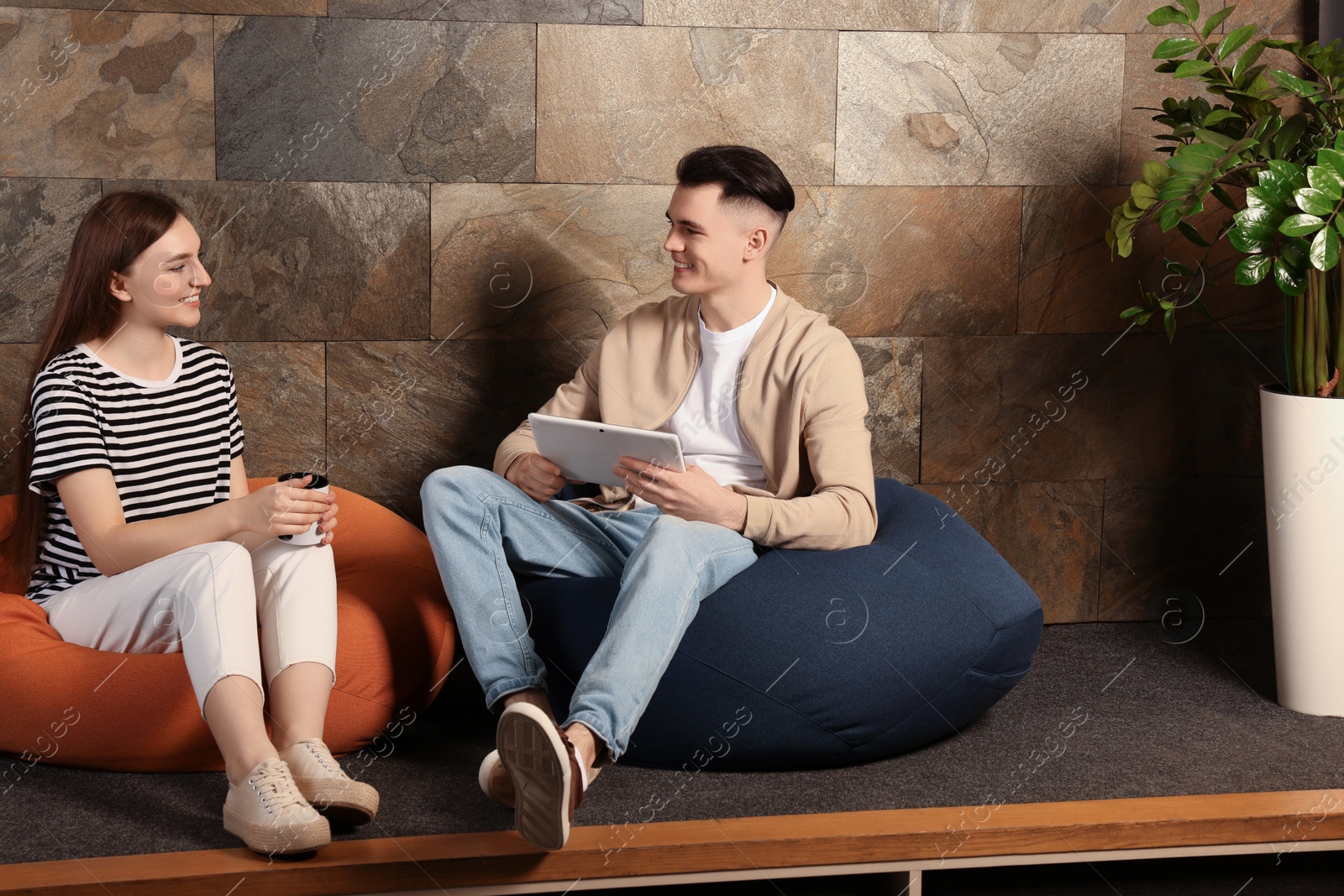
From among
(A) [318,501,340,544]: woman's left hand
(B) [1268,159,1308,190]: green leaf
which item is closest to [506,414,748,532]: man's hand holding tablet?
(A) [318,501,340,544]: woman's left hand

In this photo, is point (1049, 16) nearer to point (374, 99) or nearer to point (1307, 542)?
point (1307, 542)

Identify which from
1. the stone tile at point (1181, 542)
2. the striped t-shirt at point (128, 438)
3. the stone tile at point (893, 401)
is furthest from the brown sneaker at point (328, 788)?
the stone tile at point (1181, 542)

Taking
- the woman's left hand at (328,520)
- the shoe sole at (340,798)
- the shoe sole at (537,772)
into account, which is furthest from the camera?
the woman's left hand at (328,520)

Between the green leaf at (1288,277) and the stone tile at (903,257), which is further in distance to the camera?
the stone tile at (903,257)

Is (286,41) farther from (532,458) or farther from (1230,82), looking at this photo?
(1230,82)

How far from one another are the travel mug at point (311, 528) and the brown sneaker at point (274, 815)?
376mm

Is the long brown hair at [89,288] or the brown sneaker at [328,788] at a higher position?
the long brown hair at [89,288]

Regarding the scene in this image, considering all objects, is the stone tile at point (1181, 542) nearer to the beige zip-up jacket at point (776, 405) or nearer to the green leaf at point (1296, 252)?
the green leaf at point (1296, 252)

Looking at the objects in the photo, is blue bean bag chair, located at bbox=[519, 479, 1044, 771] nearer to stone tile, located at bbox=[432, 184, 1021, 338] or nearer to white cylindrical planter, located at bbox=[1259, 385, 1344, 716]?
white cylindrical planter, located at bbox=[1259, 385, 1344, 716]

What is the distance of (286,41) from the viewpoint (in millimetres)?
2697

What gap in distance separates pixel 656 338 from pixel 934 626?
2.63 ft

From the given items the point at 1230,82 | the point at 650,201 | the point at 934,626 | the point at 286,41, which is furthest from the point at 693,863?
the point at 286,41

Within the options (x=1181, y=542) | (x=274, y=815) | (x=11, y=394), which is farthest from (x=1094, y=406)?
(x=11, y=394)

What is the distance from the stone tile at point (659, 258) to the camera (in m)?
2.83
